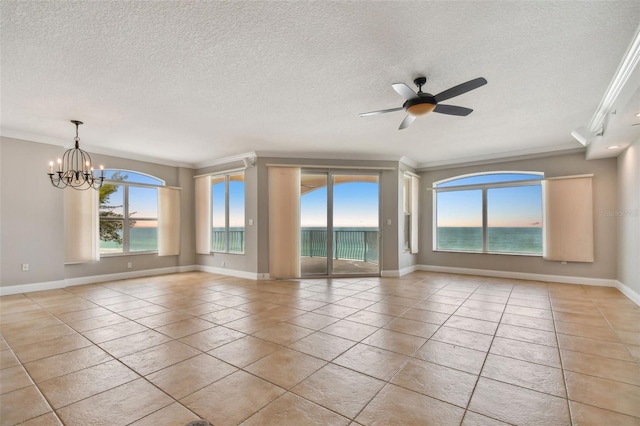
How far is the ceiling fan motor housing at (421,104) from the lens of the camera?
2.92 m

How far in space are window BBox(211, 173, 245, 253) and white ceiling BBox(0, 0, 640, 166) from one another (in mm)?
2188

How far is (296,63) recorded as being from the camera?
9.16ft

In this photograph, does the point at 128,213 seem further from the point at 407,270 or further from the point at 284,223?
the point at 407,270

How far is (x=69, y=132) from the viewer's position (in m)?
4.86

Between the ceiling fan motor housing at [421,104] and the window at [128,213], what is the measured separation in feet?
19.9

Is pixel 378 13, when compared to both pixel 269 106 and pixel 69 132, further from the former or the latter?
pixel 69 132

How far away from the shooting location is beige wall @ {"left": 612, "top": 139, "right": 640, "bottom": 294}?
14.4ft

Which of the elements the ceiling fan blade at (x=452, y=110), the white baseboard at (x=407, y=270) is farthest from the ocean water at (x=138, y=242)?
the ceiling fan blade at (x=452, y=110)

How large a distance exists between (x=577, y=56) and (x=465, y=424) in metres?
3.09

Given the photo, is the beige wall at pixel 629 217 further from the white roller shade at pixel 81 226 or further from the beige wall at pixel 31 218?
the beige wall at pixel 31 218

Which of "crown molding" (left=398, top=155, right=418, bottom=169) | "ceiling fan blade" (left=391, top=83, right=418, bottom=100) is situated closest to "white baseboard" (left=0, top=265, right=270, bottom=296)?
"crown molding" (left=398, top=155, right=418, bottom=169)

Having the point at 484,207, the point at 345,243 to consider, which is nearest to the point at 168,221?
the point at 345,243

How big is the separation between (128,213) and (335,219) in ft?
14.8

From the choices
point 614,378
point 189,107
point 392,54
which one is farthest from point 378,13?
point 614,378
